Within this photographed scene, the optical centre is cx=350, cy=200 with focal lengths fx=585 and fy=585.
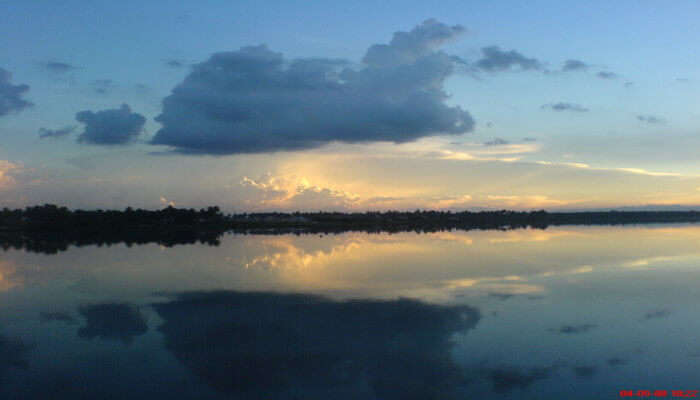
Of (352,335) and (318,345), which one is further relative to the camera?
(352,335)

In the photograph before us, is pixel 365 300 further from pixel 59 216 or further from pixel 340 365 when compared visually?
pixel 59 216

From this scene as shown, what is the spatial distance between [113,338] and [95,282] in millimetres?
13432

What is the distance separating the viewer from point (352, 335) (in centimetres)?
1574

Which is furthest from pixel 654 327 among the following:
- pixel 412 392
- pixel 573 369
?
pixel 412 392

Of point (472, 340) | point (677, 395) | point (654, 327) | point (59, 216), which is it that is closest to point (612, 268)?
point (654, 327)

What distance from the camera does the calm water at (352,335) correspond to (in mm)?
11742

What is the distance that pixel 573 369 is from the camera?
12.5 metres

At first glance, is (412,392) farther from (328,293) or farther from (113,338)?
(328,293)

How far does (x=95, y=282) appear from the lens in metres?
27.8

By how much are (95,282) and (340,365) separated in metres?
19.0

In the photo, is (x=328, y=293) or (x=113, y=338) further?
(x=328, y=293)

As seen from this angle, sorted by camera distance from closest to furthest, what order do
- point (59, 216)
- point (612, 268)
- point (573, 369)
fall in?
1. point (573, 369)
2. point (612, 268)
3. point (59, 216)

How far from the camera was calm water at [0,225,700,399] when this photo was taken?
11742 millimetres

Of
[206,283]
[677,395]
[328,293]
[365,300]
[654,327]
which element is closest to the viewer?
[677,395]
